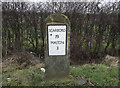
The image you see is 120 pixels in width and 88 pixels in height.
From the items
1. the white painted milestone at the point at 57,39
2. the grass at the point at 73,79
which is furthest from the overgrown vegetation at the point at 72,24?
the white painted milestone at the point at 57,39

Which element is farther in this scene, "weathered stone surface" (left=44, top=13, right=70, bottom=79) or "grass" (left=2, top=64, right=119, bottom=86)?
"weathered stone surface" (left=44, top=13, right=70, bottom=79)

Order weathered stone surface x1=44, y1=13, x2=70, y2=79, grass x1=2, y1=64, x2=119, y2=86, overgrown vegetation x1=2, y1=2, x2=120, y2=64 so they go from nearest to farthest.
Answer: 1. grass x1=2, y1=64, x2=119, y2=86
2. weathered stone surface x1=44, y1=13, x2=70, y2=79
3. overgrown vegetation x1=2, y1=2, x2=120, y2=64

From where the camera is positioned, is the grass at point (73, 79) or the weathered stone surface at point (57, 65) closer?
the grass at point (73, 79)

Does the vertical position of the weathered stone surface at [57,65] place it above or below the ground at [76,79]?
above

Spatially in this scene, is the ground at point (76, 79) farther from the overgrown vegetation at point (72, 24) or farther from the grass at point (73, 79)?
the overgrown vegetation at point (72, 24)

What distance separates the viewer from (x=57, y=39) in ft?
10.3

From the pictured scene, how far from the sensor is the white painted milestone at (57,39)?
3.07 m

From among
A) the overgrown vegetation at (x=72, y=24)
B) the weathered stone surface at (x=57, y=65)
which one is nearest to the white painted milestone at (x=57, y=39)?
the weathered stone surface at (x=57, y=65)

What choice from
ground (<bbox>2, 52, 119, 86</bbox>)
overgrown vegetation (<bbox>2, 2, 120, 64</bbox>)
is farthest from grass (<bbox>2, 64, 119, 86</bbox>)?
overgrown vegetation (<bbox>2, 2, 120, 64</bbox>)

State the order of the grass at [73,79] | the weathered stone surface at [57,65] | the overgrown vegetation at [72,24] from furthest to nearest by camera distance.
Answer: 1. the overgrown vegetation at [72,24]
2. the weathered stone surface at [57,65]
3. the grass at [73,79]

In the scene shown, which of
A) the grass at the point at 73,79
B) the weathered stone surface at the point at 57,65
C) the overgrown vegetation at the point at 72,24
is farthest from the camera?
the overgrown vegetation at the point at 72,24

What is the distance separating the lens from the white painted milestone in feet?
10.1

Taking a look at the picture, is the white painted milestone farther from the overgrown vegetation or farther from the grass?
the overgrown vegetation

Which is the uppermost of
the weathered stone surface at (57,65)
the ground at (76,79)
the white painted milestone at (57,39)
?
the white painted milestone at (57,39)
